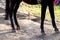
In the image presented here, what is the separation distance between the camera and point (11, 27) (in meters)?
6.58

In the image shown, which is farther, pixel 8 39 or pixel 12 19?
pixel 12 19

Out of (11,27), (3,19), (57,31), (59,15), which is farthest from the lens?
(59,15)

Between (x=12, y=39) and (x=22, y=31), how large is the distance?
0.81 meters

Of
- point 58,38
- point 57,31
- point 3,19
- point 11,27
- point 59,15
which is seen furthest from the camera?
point 59,15

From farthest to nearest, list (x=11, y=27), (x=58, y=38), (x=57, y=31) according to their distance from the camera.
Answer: (x=11, y=27) < (x=57, y=31) < (x=58, y=38)

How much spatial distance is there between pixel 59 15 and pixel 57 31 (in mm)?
2992

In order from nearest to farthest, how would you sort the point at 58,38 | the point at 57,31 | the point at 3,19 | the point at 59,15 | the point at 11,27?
the point at 58,38 < the point at 57,31 < the point at 11,27 < the point at 3,19 < the point at 59,15

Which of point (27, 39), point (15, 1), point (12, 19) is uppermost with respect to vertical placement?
point (15, 1)

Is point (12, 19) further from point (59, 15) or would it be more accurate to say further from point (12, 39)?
point (59, 15)

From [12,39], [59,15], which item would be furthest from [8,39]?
[59,15]

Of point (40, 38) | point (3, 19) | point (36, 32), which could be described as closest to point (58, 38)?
point (40, 38)

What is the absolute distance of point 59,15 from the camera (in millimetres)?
8992

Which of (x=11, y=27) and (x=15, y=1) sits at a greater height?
(x=15, y=1)

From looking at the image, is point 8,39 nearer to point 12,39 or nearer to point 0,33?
point 12,39
